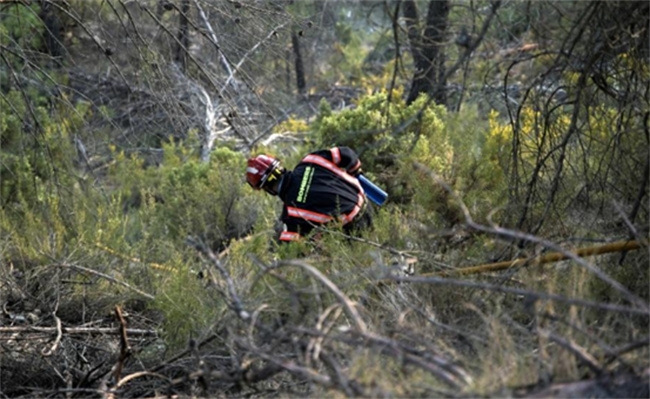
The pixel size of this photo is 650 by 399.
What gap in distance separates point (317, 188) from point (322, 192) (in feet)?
0.20

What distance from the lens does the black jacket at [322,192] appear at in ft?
25.8

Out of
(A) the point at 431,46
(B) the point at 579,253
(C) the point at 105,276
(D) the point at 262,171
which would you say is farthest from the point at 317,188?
(B) the point at 579,253

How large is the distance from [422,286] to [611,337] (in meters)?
1.73

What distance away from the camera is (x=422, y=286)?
5.19 meters

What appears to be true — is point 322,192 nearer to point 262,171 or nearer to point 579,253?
point 262,171

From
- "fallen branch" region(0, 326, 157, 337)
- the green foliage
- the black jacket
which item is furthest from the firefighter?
"fallen branch" region(0, 326, 157, 337)

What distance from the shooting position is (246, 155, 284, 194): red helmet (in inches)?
325

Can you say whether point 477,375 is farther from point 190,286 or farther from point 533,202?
point 190,286

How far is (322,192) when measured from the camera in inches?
318

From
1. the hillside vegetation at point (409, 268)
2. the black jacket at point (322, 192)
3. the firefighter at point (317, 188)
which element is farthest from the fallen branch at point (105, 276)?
the firefighter at point (317, 188)

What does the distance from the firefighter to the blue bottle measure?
0.14 m

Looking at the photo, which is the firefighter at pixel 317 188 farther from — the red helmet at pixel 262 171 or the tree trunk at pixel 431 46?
the tree trunk at pixel 431 46

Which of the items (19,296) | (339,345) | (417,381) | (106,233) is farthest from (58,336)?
(106,233)

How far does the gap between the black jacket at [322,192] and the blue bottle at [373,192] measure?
0.20 meters
